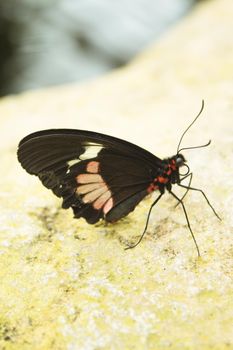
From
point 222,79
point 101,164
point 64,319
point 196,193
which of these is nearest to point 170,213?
point 196,193

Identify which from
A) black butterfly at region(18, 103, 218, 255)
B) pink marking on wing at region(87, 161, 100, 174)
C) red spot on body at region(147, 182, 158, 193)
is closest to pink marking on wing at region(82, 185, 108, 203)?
black butterfly at region(18, 103, 218, 255)

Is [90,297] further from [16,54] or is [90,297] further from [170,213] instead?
[16,54]

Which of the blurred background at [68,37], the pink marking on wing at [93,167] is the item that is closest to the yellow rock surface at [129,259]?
the pink marking on wing at [93,167]

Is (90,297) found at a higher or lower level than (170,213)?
lower

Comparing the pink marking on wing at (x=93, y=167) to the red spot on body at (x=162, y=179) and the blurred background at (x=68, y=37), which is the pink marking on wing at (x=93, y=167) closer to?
the red spot on body at (x=162, y=179)

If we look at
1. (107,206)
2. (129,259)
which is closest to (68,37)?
(107,206)

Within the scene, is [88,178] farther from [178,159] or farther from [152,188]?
[178,159]

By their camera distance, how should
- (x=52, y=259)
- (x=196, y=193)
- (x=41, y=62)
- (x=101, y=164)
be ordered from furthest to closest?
(x=41, y=62)
(x=196, y=193)
(x=101, y=164)
(x=52, y=259)

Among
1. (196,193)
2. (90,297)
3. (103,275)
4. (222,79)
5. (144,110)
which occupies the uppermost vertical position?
(222,79)

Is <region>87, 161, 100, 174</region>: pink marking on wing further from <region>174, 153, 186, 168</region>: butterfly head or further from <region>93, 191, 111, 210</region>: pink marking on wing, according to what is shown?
<region>174, 153, 186, 168</region>: butterfly head
